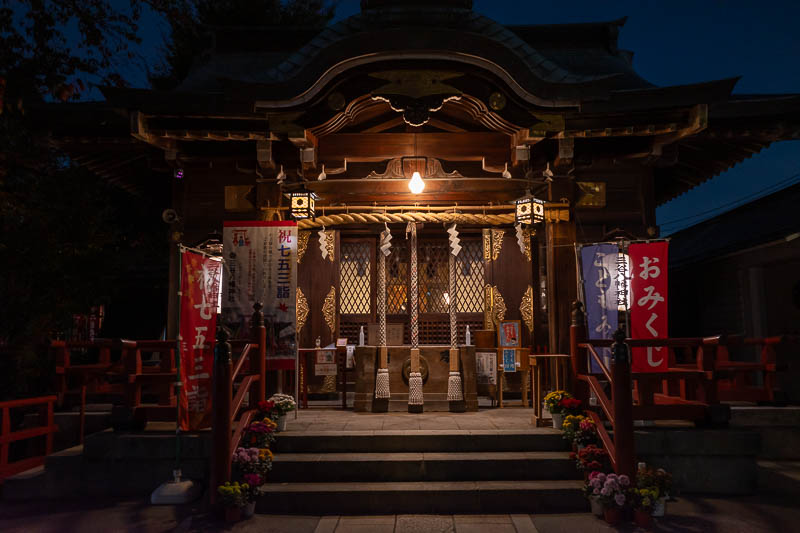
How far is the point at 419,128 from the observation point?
10.3 metres

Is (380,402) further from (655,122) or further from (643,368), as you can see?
(655,122)

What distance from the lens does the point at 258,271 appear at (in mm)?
9203

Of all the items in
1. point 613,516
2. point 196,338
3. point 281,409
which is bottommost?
point 613,516

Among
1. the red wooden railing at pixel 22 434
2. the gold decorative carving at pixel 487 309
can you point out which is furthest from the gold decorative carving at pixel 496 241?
the red wooden railing at pixel 22 434

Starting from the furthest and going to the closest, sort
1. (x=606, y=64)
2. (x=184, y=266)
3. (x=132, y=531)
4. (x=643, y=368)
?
1. (x=606, y=64)
2. (x=643, y=368)
3. (x=184, y=266)
4. (x=132, y=531)

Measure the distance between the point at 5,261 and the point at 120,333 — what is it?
5876 millimetres

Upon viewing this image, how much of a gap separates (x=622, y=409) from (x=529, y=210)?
3.87 m

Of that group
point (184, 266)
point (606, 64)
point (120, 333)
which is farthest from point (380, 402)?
point (120, 333)

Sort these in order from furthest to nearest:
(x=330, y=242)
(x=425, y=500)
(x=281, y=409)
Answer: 1. (x=330, y=242)
2. (x=281, y=409)
3. (x=425, y=500)

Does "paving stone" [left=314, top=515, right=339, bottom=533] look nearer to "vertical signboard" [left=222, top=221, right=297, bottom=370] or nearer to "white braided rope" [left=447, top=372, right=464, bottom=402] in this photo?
"vertical signboard" [left=222, top=221, right=297, bottom=370]

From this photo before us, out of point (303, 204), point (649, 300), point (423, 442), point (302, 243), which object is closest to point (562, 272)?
point (649, 300)

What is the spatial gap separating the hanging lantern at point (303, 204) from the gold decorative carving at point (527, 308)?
5.49 meters

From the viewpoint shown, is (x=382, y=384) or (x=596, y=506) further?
(x=382, y=384)

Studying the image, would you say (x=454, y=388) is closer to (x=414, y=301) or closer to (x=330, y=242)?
(x=414, y=301)
